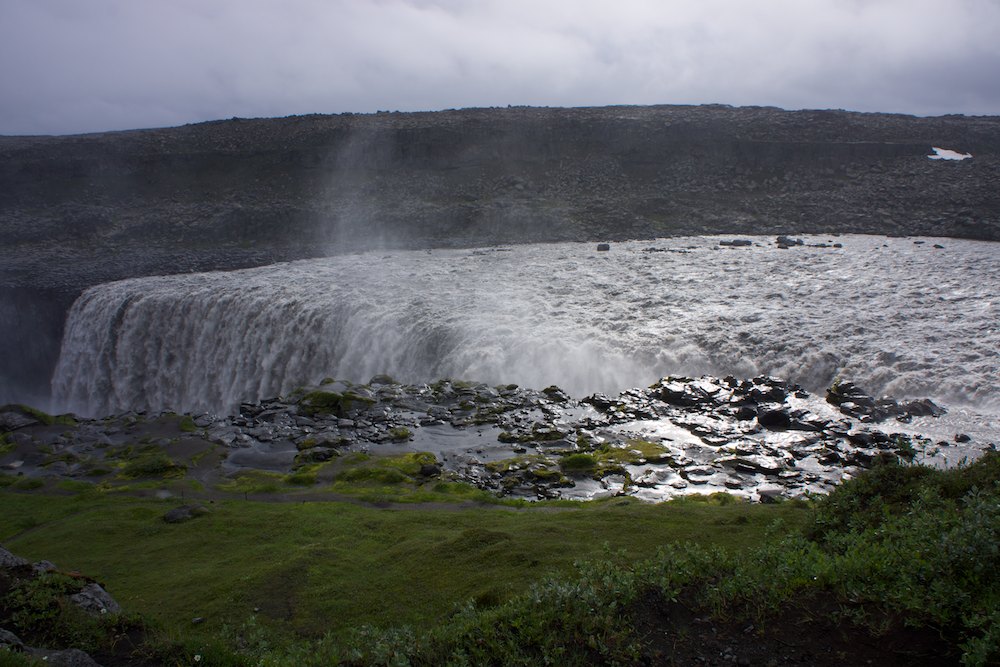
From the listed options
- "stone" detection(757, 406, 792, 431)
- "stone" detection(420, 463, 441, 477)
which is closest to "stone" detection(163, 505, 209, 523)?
"stone" detection(420, 463, 441, 477)

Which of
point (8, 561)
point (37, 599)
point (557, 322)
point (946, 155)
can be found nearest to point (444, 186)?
point (557, 322)

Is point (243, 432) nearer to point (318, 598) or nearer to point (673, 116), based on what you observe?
point (318, 598)

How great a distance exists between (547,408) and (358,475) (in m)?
6.46

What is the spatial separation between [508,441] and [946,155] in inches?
1854

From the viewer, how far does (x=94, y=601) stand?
24.9 ft

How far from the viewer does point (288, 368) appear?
29938 mm

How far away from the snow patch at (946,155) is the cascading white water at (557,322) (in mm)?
16849

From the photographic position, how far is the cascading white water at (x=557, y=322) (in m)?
22.3

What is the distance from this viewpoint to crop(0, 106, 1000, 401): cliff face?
4278 centimetres

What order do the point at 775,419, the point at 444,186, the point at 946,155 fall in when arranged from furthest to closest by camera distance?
the point at 444,186
the point at 946,155
the point at 775,419

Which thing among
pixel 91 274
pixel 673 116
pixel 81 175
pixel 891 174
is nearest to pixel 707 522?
pixel 91 274

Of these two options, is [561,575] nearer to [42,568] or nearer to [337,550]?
[337,550]

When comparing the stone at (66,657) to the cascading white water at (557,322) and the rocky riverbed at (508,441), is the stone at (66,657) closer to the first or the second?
the rocky riverbed at (508,441)

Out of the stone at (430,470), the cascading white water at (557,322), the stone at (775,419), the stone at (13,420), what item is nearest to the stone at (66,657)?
the stone at (430,470)
